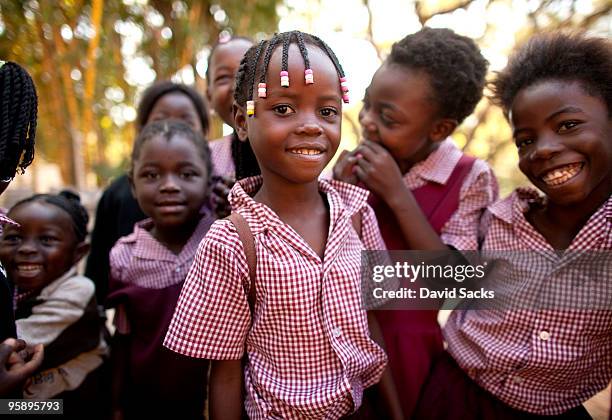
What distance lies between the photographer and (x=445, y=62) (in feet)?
6.41

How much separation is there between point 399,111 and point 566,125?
1.99 ft

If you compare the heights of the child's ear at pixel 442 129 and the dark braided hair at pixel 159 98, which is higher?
the dark braided hair at pixel 159 98

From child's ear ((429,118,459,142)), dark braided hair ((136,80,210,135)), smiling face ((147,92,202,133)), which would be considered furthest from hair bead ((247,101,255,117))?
dark braided hair ((136,80,210,135))

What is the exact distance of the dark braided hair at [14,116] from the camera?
1463 millimetres

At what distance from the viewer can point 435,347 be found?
1.99 metres

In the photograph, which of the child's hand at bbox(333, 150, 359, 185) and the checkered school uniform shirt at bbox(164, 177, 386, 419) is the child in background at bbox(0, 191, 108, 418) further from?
the child's hand at bbox(333, 150, 359, 185)

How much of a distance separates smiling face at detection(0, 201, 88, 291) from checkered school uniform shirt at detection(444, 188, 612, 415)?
1.75 m

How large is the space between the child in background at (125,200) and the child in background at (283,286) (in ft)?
3.94

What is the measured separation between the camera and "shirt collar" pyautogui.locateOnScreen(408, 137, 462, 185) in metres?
1.96

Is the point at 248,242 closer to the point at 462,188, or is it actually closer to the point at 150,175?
the point at 150,175

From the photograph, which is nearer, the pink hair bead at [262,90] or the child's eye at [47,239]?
the pink hair bead at [262,90]

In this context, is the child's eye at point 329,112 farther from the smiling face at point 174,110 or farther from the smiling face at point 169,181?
the smiling face at point 174,110

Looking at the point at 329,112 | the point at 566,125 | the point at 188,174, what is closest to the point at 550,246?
the point at 566,125

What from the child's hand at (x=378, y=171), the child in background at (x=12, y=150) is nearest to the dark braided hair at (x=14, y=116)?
the child in background at (x=12, y=150)
